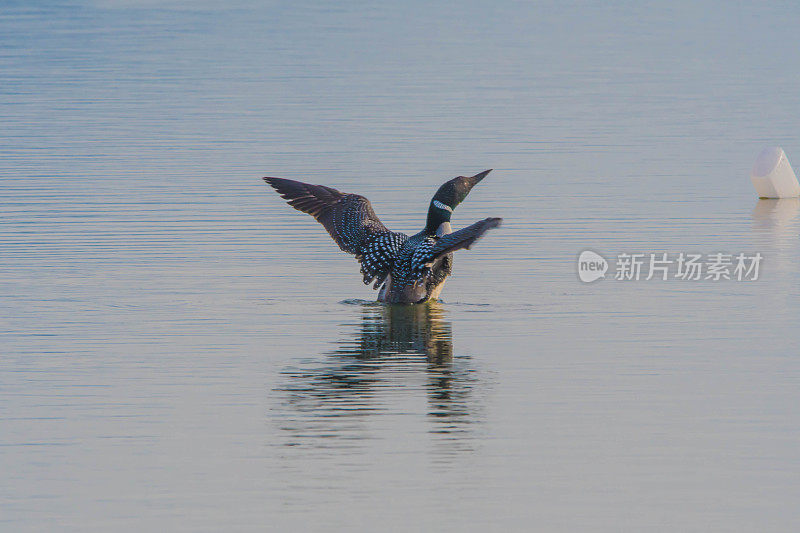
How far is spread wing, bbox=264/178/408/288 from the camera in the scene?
14.9 meters

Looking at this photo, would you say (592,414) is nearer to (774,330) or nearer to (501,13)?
(774,330)

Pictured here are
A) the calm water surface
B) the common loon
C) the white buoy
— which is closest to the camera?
the calm water surface

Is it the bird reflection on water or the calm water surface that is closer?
the calm water surface

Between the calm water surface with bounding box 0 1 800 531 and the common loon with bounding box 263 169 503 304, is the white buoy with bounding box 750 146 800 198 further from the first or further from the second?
the common loon with bounding box 263 169 503 304

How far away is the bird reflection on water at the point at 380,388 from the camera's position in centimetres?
1029

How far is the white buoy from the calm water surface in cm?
35

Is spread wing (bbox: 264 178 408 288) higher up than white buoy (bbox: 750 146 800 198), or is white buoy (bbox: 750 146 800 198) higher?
white buoy (bbox: 750 146 800 198)

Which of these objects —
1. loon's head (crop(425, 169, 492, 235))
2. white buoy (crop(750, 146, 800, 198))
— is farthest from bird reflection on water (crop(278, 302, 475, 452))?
white buoy (crop(750, 146, 800, 198))

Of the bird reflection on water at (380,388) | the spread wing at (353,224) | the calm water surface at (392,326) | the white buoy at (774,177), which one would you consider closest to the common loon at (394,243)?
the spread wing at (353,224)

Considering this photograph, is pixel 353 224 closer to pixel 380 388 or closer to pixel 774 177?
pixel 380 388

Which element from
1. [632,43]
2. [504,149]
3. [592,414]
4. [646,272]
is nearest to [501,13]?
[632,43]

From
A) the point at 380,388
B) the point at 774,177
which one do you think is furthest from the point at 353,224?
the point at 774,177

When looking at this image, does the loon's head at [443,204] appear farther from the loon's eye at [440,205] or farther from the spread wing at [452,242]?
the spread wing at [452,242]

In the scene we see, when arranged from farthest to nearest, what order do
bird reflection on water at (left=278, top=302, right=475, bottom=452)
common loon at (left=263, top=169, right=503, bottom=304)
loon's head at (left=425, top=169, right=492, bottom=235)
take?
1. loon's head at (left=425, top=169, right=492, bottom=235)
2. common loon at (left=263, top=169, right=503, bottom=304)
3. bird reflection on water at (left=278, top=302, right=475, bottom=452)
